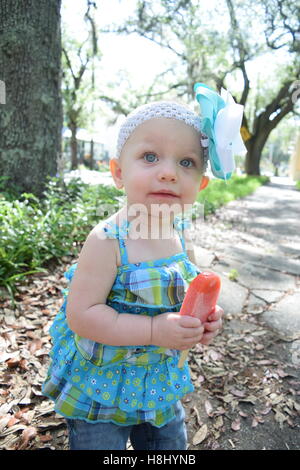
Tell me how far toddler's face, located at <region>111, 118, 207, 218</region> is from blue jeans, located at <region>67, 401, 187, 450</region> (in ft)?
2.84

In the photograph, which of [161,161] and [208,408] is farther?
[208,408]

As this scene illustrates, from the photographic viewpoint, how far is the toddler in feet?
3.71

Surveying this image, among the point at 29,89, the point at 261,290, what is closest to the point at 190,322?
the point at 261,290

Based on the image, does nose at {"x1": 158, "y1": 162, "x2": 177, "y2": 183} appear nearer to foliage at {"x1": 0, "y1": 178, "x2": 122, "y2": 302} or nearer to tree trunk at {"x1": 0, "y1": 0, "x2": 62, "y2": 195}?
foliage at {"x1": 0, "y1": 178, "x2": 122, "y2": 302}

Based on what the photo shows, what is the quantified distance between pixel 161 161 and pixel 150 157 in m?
0.05

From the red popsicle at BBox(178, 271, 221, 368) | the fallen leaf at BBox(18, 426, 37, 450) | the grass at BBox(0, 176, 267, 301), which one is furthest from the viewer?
the grass at BBox(0, 176, 267, 301)

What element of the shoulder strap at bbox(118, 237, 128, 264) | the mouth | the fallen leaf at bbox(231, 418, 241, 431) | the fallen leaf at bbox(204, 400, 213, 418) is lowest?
the fallen leaf at bbox(231, 418, 241, 431)

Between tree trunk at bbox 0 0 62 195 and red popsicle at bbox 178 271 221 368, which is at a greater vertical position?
tree trunk at bbox 0 0 62 195

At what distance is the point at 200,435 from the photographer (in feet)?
5.62

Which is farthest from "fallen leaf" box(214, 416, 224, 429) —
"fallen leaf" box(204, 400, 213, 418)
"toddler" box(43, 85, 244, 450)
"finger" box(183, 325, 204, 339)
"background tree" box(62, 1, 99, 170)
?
"background tree" box(62, 1, 99, 170)

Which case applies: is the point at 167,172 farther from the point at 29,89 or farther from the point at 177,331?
the point at 29,89

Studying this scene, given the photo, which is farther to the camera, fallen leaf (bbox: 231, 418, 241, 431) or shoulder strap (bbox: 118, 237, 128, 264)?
fallen leaf (bbox: 231, 418, 241, 431)

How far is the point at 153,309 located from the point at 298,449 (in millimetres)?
1116
